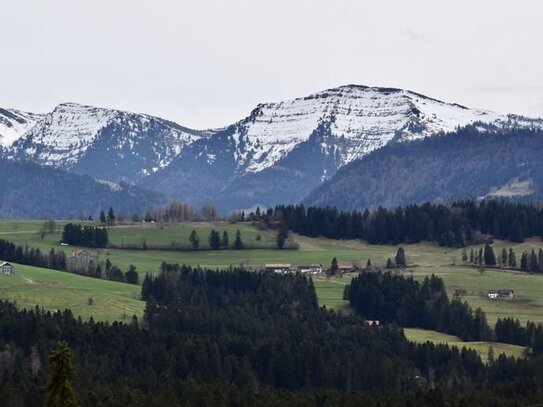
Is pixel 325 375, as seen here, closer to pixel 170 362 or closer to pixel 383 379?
pixel 383 379

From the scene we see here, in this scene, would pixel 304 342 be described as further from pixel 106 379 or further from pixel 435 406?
pixel 435 406

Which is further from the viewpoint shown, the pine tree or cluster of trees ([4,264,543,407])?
cluster of trees ([4,264,543,407])

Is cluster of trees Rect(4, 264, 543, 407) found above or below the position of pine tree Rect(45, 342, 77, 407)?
below

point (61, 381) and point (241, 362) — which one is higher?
point (61, 381)

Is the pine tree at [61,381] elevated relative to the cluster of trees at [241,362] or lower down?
elevated

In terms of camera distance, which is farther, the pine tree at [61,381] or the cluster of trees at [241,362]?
the cluster of trees at [241,362]

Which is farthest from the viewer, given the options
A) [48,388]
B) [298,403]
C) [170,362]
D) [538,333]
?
[538,333]

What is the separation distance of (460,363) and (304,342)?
19976mm

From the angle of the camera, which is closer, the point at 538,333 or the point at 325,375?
the point at 325,375

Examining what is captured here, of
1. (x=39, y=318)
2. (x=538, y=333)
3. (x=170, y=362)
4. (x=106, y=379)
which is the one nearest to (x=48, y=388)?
(x=106, y=379)

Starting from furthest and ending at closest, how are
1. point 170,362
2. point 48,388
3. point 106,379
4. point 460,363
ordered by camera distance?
point 460,363 → point 170,362 → point 106,379 → point 48,388

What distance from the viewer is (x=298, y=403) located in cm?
13050

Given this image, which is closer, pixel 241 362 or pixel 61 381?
pixel 61 381

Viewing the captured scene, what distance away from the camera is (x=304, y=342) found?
187750mm
